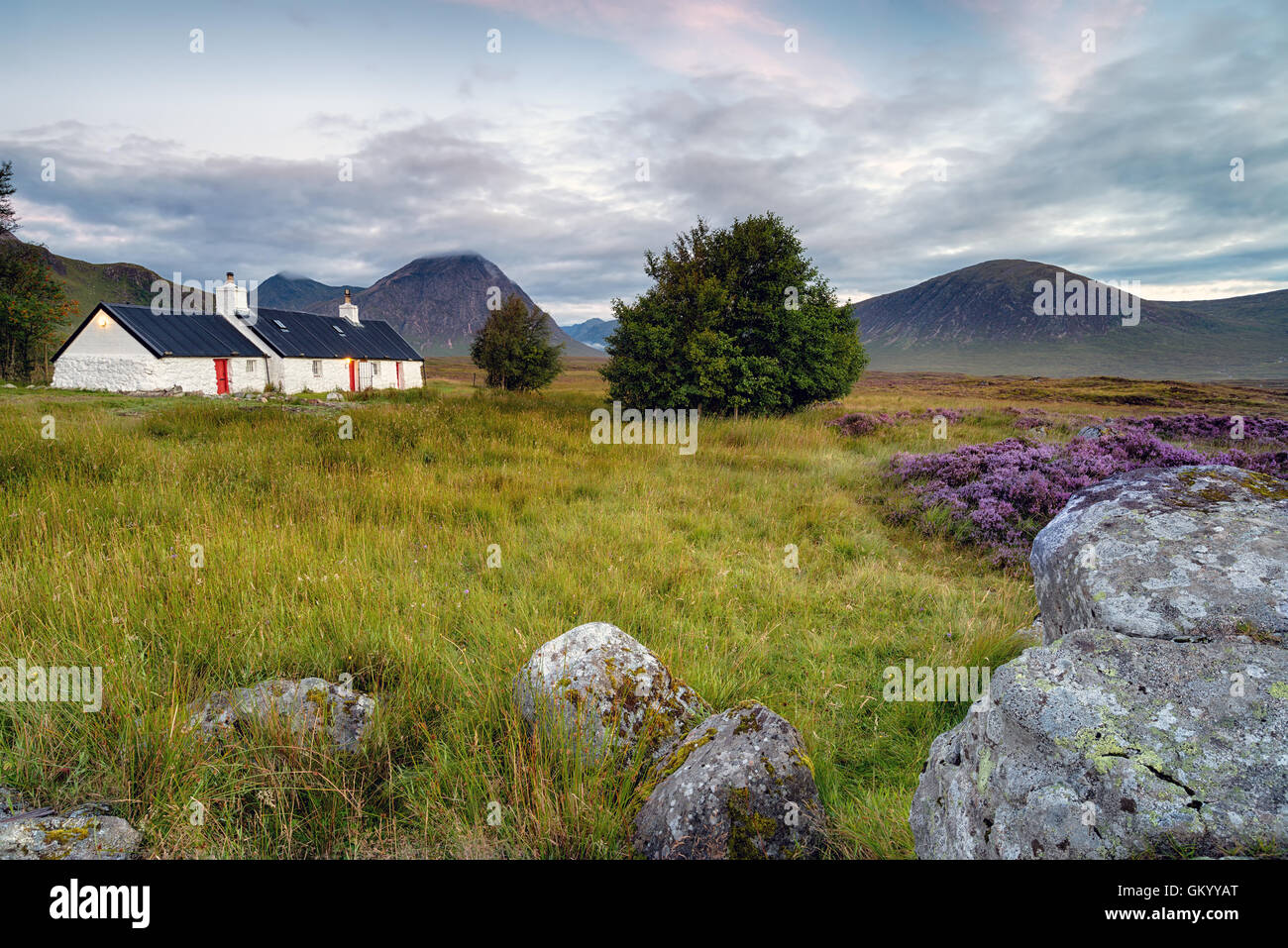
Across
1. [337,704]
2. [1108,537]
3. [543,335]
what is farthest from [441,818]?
[543,335]

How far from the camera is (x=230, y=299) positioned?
136ft

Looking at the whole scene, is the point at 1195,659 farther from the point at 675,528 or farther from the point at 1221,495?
the point at 675,528

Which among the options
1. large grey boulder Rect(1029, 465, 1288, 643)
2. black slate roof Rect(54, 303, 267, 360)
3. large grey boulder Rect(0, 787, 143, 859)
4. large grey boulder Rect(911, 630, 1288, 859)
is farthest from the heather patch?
black slate roof Rect(54, 303, 267, 360)

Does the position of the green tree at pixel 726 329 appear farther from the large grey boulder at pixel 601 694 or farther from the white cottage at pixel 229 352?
the white cottage at pixel 229 352

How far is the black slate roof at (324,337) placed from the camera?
43500mm

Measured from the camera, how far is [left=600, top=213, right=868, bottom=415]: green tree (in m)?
19.8

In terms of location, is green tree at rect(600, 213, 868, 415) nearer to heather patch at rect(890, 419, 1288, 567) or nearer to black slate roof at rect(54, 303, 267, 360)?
heather patch at rect(890, 419, 1288, 567)

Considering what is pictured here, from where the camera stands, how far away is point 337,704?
2.86 metres

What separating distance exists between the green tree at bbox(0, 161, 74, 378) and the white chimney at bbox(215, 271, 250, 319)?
32.8 ft

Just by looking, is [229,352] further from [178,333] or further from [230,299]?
[230,299]

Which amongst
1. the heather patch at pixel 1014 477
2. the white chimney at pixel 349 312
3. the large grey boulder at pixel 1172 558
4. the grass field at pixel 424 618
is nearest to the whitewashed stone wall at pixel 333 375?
the white chimney at pixel 349 312

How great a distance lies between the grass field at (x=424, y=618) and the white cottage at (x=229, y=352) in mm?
34192

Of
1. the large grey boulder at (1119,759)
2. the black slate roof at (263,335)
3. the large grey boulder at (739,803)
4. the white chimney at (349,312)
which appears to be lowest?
the large grey boulder at (739,803)
